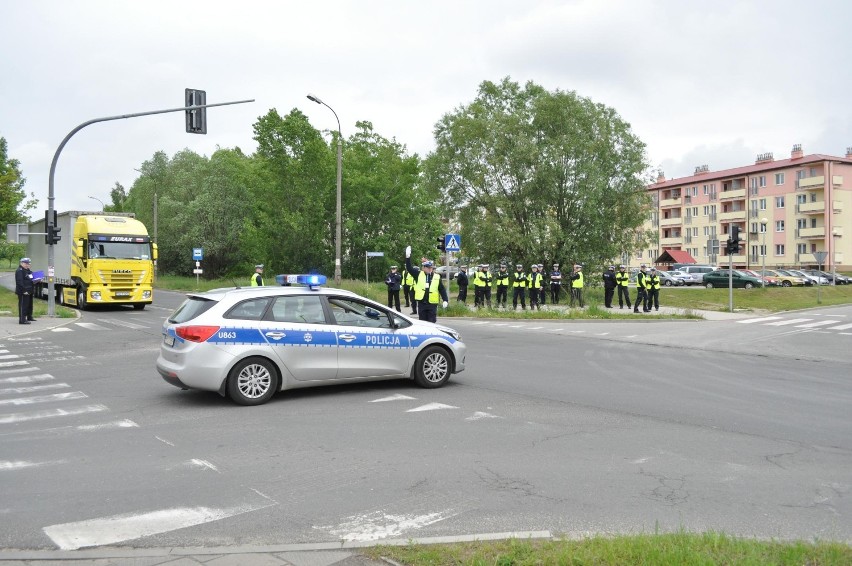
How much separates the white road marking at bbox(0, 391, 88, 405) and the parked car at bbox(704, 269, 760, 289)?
162 feet

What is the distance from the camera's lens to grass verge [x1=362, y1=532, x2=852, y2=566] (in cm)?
385

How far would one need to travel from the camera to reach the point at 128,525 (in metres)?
4.84

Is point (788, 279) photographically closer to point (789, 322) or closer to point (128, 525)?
point (789, 322)

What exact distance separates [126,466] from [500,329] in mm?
15679

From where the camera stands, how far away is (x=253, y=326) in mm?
8969

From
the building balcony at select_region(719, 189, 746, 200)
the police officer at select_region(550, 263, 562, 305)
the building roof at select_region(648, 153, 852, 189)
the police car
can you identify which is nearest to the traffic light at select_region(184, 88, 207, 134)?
the police car

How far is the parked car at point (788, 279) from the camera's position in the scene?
189ft

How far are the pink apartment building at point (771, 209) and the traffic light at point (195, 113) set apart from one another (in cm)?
5253

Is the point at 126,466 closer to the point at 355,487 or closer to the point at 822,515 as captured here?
the point at 355,487

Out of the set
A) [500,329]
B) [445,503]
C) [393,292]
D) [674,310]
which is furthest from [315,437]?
[674,310]

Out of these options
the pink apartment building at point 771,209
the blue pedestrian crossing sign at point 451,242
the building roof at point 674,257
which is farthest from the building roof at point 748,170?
the blue pedestrian crossing sign at point 451,242

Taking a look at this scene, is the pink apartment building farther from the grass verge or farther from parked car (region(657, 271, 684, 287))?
the grass verge

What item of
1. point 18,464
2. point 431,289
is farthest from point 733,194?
point 18,464

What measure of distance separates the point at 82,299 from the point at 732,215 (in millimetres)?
77310
